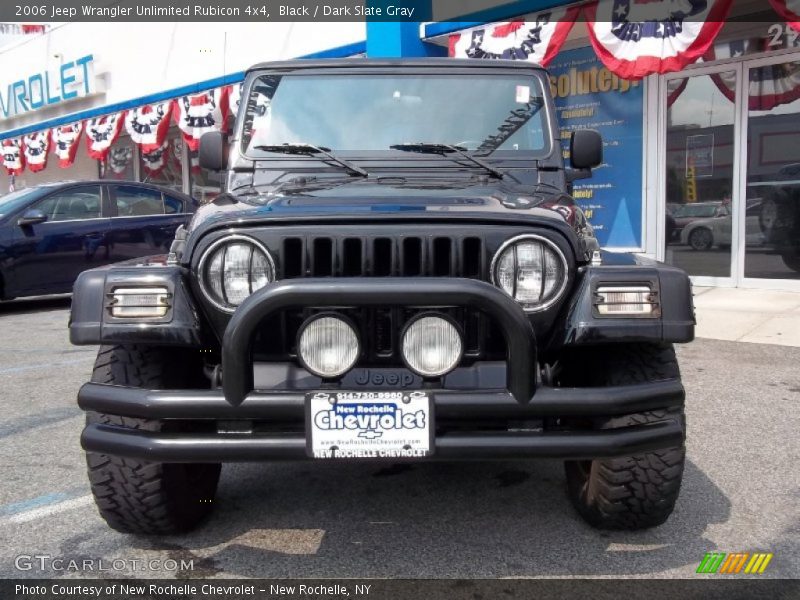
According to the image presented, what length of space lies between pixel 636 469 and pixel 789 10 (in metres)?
5.95

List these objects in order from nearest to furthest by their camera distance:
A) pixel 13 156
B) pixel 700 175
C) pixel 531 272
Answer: pixel 531 272
pixel 700 175
pixel 13 156

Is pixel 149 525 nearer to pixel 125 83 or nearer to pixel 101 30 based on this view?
pixel 125 83

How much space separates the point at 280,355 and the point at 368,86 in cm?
157

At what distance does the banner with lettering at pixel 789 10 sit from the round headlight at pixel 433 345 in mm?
6007

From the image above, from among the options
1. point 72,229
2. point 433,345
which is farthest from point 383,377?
point 72,229

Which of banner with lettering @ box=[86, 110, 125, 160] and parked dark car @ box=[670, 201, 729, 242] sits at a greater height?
banner with lettering @ box=[86, 110, 125, 160]

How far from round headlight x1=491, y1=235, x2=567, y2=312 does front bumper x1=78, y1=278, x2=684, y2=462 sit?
0.85 ft

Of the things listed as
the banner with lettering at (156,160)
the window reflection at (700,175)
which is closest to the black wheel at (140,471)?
the window reflection at (700,175)

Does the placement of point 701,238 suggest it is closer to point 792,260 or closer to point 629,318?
point 792,260

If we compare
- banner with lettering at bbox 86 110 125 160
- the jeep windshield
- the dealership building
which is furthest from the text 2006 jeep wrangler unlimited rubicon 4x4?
banner with lettering at bbox 86 110 125 160

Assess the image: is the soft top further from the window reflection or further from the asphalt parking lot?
the window reflection

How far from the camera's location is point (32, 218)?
833 centimetres

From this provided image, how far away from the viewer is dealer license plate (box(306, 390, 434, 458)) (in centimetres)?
221

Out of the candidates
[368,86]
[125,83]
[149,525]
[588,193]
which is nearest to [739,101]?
[588,193]
